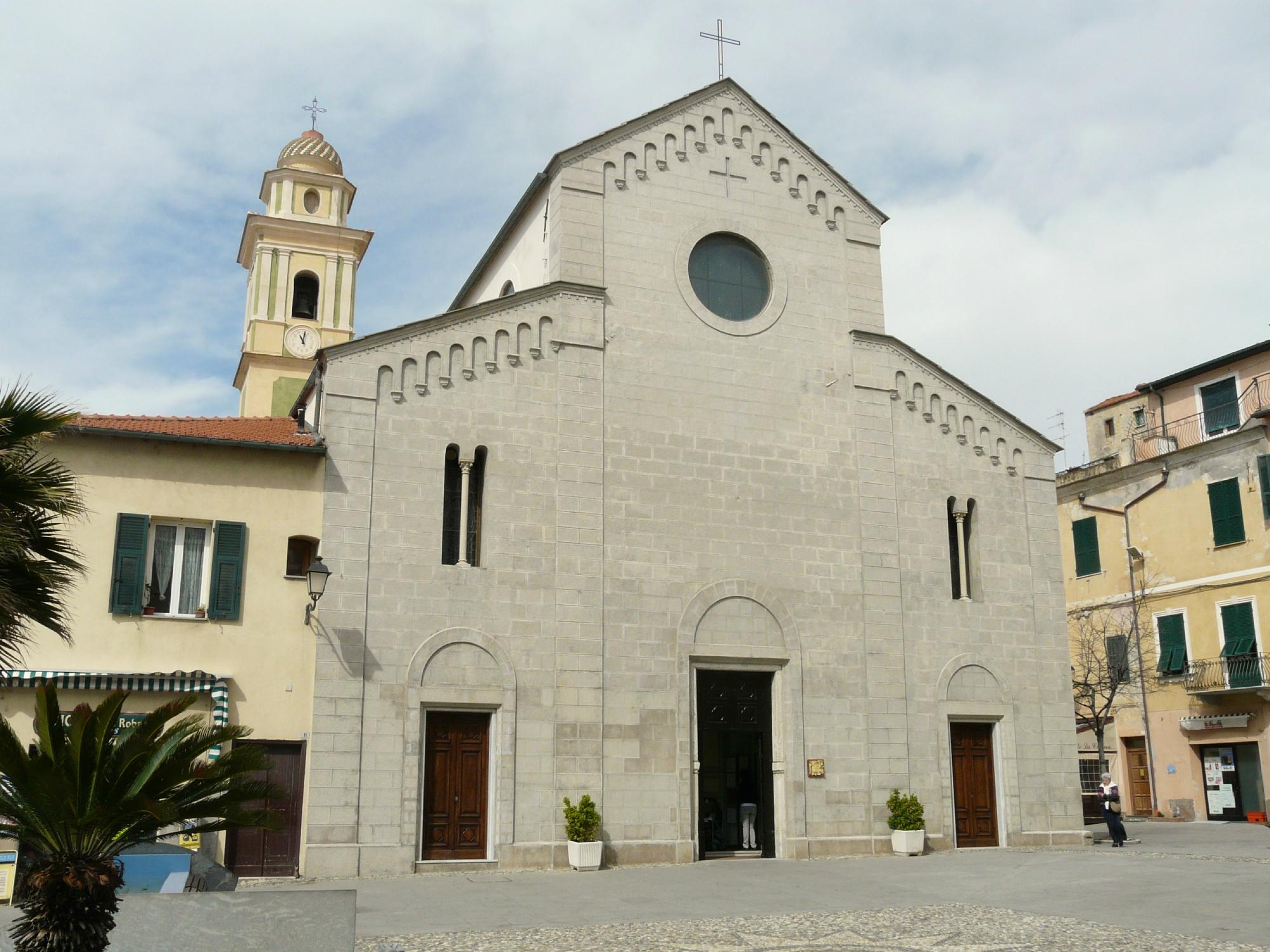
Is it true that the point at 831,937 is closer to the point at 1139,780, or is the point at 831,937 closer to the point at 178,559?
the point at 178,559

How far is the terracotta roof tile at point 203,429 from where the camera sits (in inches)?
742

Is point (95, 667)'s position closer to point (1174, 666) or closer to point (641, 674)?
point (641, 674)

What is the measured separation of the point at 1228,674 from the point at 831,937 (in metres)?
24.0

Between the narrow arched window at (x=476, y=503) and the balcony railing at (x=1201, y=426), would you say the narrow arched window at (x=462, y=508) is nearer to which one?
the narrow arched window at (x=476, y=503)

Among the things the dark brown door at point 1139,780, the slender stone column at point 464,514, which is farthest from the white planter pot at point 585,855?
the dark brown door at point 1139,780

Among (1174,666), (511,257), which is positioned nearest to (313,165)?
(511,257)

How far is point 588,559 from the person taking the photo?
21.0 m

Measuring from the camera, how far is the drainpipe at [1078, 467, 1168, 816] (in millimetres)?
35188

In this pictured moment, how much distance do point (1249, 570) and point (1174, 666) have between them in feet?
12.0

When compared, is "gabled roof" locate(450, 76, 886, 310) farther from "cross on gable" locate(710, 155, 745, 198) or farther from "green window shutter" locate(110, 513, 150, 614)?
"green window shutter" locate(110, 513, 150, 614)

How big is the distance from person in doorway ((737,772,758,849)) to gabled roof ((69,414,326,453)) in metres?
10.00

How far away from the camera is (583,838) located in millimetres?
19516

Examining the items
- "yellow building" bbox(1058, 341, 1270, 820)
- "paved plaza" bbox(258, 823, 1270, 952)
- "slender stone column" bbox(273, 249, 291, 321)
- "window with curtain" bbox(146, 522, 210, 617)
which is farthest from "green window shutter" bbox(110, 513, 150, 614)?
"yellow building" bbox(1058, 341, 1270, 820)

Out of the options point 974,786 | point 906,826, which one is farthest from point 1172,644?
point 906,826
